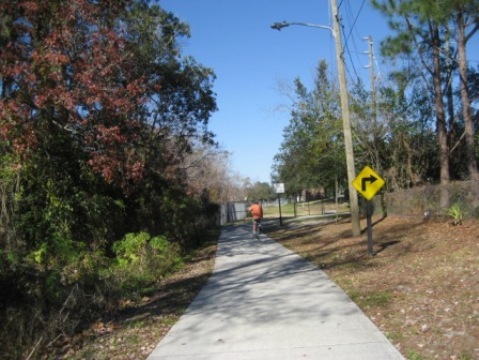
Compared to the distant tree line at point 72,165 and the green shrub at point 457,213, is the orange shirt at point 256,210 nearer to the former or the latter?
the distant tree line at point 72,165

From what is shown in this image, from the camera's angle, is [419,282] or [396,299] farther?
→ [419,282]

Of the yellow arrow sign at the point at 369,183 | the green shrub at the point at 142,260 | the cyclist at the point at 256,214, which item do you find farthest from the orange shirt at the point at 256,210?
the yellow arrow sign at the point at 369,183

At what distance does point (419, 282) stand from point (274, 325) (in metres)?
3.21

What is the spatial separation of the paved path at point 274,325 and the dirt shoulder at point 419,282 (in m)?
0.31

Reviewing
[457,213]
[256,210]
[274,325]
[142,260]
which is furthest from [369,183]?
[256,210]

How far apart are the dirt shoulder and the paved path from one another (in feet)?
1.02

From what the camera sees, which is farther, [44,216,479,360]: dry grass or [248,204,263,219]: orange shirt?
[248,204,263,219]: orange shirt

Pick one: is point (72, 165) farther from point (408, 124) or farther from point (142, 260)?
point (408, 124)

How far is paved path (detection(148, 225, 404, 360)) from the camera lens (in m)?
5.78

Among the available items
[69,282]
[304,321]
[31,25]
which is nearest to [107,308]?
[69,282]

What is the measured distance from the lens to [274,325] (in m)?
6.96

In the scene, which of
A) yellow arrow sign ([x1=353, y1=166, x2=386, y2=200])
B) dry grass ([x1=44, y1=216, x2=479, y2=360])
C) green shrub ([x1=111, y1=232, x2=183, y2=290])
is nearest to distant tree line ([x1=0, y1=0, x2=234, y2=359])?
green shrub ([x1=111, y1=232, x2=183, y2=290])

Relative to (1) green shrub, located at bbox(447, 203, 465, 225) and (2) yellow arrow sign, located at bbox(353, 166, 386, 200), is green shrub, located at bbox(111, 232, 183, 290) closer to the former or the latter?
(2) yellow arrow sign, located at bbox(353, 166, 386, 200)

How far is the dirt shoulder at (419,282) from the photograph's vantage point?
231 inches
